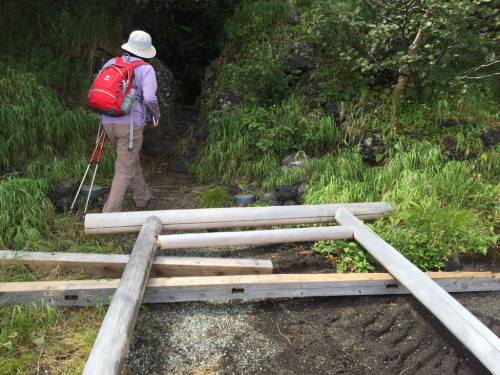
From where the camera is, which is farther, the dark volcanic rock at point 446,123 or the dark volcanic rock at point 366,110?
the dark volcanic rock at point 366,110

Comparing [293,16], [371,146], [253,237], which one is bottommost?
[253,237]

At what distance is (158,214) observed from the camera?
3838mm

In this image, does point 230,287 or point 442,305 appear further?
point 230,287

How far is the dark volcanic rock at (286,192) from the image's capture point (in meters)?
4.70

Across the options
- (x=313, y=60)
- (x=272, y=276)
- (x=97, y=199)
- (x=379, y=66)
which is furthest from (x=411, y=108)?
(x=97, y=199)

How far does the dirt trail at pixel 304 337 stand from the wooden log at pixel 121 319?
1.41ft

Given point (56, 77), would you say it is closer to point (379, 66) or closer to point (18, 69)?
point (18, 69)

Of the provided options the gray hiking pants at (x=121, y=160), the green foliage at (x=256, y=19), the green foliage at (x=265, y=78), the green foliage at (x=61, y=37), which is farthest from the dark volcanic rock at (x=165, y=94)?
the gray hiking pants at (x=121, y=160)

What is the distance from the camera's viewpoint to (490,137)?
477cm

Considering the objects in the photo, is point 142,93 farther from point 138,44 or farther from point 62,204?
point 62,204

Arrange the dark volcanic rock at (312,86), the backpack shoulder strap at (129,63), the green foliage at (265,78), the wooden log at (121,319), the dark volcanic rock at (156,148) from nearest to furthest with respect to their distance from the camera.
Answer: the wooden log at (121,319) → the backpack shoulder strap at (129,63) → the green foliage at (265,78) → the dark volcanic rock at (312,86) → the dark volcanic rock at (156,148)

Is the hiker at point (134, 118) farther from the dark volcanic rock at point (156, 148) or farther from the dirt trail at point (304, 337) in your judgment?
the dark volcanic rock at point (156, 148)

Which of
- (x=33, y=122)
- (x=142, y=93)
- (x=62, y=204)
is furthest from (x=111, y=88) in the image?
(x=33, y=122)

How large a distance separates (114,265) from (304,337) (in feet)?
6.07
